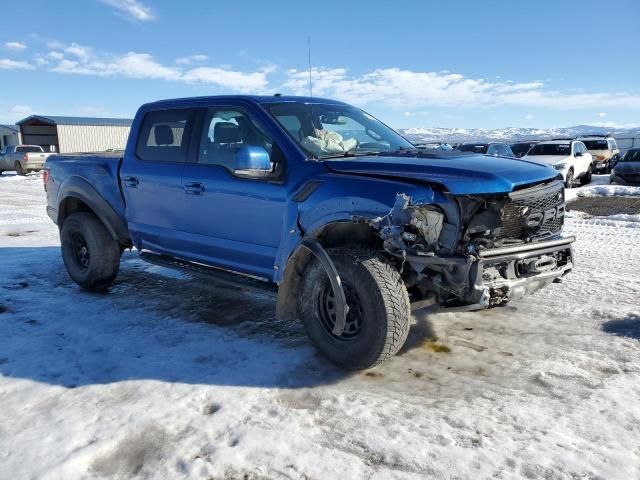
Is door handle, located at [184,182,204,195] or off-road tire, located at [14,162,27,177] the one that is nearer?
door handle, located at [184,182,204,195]

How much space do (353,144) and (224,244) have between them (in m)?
1.35

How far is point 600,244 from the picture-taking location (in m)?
7.29

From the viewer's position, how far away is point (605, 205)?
11.5 m

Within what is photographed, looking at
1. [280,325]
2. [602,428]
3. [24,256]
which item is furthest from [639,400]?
[24,256]

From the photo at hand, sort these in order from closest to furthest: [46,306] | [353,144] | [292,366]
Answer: [292,366] → [353,144] → [46,306]

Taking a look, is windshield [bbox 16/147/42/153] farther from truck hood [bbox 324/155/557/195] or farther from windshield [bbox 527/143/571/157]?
truck hood [bbox 324/155/557/195]

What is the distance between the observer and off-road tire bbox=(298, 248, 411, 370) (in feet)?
10.6

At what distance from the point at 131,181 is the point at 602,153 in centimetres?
2330

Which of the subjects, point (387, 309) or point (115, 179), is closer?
point (387, 309)

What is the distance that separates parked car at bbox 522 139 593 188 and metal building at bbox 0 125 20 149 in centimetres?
3977

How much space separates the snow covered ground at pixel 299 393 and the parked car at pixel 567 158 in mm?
12284

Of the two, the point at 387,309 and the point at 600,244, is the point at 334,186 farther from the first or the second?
the point at 600,244

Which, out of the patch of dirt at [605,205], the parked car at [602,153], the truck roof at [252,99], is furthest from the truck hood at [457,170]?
the parked car at [602,153]

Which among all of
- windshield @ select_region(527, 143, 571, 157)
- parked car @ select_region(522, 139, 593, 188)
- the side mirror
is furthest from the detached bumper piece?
windshield @ select_region(527, 143, 571, 157)
